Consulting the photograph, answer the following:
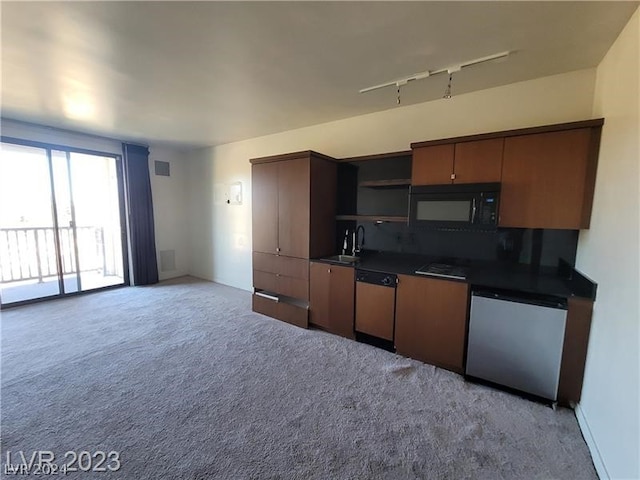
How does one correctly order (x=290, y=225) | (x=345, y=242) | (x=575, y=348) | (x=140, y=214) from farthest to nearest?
(x=140, y=214), (x=345, y=242), (x=290, y=225), (x=575, y=348)

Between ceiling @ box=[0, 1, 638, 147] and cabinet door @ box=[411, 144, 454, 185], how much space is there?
2.05 feet

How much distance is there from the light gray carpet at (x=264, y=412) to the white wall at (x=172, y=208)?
2580 mm

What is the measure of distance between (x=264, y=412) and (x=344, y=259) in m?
1.82

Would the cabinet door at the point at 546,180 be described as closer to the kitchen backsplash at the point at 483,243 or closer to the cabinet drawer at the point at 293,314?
the kitchen backsplash at the point at 483,243

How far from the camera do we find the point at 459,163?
2410mm

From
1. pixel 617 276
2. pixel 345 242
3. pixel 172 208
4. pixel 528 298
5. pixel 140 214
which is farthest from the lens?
pixel 172 208

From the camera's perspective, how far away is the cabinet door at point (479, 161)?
2265 mm

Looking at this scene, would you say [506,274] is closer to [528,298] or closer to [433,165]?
[528,298]

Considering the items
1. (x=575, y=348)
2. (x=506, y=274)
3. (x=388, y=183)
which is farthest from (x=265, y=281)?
(x=575, y=348)

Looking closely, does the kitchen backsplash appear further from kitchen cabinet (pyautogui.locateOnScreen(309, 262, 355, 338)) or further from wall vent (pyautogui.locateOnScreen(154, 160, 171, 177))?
wall vent (pyautogui.locateOnScreen(154, 160, 171, 177))

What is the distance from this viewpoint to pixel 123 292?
182 inches

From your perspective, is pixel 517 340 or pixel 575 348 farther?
pixel 517 340

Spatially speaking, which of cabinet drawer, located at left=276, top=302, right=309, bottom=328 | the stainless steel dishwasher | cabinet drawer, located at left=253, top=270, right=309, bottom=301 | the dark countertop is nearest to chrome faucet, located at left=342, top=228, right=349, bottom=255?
the dark countertop

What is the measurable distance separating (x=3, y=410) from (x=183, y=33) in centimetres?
294
